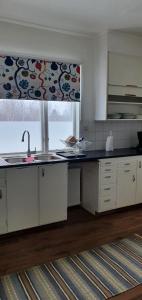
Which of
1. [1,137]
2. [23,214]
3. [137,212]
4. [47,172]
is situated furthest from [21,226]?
[137,212]

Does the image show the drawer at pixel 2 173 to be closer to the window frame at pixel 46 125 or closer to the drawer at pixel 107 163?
the window frame at pixel 46 125

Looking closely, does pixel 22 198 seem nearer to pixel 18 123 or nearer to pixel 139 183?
pixel 18 123

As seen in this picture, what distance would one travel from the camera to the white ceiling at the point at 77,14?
2.63 meters

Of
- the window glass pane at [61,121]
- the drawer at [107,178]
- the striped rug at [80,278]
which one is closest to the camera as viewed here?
the striped rug at [80,278]

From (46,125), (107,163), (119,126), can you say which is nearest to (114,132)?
(119,126)

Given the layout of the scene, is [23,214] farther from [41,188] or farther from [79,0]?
[79,0]

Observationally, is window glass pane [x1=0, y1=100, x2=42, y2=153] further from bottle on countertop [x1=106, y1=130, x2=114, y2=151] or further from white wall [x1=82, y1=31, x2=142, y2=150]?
bottle on countertop [x1=106, y1=130, x2=114, y2=151]

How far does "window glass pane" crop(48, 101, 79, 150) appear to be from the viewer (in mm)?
3660

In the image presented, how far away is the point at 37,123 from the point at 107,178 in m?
1.29

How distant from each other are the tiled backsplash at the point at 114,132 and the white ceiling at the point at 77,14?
55.3 inches

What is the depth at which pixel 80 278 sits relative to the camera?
86.6 inches

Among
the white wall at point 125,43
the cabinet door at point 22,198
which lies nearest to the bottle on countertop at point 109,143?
the white wall at point 125,43

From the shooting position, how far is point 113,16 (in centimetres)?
300

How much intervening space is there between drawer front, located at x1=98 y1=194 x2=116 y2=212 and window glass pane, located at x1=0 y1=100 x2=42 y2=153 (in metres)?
1.21
